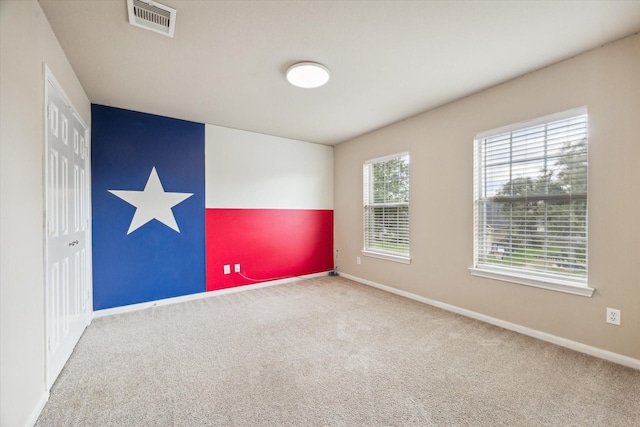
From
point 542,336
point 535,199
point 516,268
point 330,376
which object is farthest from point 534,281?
point 330,376

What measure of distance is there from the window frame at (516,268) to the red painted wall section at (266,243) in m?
2.69

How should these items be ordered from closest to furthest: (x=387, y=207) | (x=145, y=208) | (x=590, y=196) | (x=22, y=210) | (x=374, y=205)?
(x=22, y=210) → (x=590, y=196) → (x=145, y=208) → (x=387, y=207) → (x=374, y=205)

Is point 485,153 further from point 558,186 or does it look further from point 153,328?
point 153,328

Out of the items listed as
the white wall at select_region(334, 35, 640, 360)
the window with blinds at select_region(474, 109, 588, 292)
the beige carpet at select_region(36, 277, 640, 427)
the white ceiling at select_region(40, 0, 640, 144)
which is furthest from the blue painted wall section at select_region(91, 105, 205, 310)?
the window with blinds at select_region(474, 109, 588, 292)

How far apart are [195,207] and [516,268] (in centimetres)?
396

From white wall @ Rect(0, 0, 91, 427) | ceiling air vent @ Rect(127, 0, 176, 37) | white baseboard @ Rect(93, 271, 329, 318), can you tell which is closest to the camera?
white wall @ Rect(0, 0, 91, 427)

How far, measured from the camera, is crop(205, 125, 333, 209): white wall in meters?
4.14

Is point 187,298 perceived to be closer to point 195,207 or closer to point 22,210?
point 195,207

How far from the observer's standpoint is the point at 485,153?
3.09 m

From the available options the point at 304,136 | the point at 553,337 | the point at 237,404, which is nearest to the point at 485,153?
the point at 553,337

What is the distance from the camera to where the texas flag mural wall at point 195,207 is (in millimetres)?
3383

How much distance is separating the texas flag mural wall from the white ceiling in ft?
1.90

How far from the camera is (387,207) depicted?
434 cm

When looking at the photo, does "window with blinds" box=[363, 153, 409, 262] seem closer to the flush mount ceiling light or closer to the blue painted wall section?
the flush mount ceiling light
